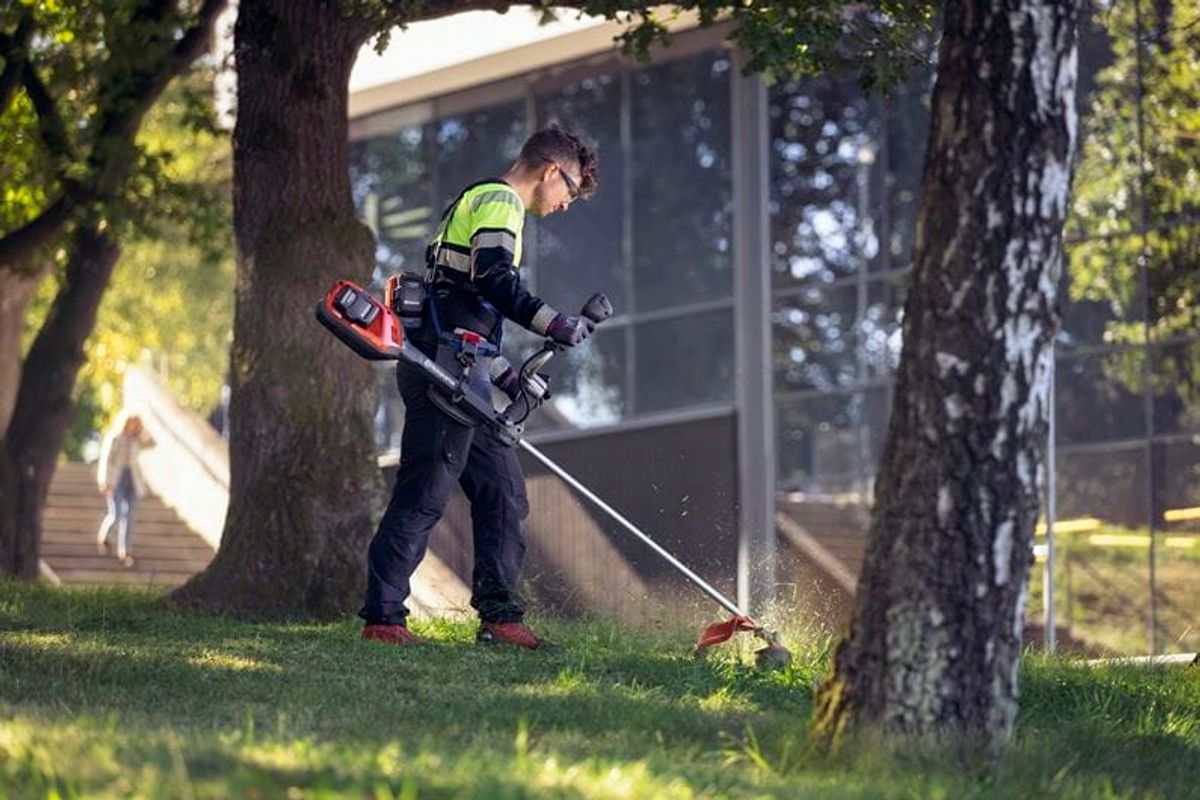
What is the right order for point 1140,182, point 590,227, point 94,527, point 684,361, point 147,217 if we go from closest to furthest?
point 1140,182, point 147,217, point 684,361, point 590,227, point 94,527

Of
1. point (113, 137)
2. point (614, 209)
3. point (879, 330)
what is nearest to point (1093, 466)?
point (879, 330)

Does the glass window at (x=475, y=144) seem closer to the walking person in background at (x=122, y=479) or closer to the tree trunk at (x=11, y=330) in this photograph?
the walking person in background at (x=122, y=479)

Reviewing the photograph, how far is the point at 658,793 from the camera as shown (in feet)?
18.4

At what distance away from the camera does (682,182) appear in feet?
62.7

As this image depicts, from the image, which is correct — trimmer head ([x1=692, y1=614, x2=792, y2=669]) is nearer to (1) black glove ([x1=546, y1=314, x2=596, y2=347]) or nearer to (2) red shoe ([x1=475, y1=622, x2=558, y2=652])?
(2) red shoe ([x1=475, y1=622, x2=558, y2=652])

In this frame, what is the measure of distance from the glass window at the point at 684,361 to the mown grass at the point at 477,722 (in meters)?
8.28

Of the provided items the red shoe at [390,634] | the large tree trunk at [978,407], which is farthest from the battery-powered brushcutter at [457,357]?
the large tree trunk at [978,407]

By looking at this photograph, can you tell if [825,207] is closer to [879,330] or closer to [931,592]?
[879,330]

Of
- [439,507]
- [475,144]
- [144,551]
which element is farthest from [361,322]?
[144,551]

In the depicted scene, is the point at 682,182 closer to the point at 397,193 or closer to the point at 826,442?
the point at 826,442

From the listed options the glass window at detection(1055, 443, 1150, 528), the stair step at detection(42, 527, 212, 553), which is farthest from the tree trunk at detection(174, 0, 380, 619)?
the stair step at detection(42, 527, 212, 553)

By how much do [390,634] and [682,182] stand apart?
10.2 metres

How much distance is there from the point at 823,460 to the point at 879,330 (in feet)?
3.68

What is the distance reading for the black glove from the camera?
360 inches
